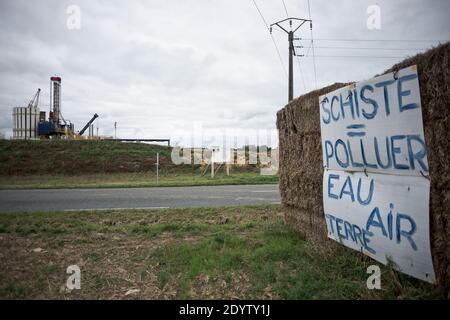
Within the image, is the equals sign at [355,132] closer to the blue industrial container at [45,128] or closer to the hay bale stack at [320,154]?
the hay bale stack at [320,154]

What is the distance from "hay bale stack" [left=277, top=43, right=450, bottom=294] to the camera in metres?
2.40

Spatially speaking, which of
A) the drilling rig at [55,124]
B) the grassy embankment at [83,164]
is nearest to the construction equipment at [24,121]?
the drilling rig at [55,124]

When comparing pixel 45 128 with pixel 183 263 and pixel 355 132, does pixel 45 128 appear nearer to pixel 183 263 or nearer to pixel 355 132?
pixel 183 263

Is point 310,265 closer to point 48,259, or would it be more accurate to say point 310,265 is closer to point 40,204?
point 48,259

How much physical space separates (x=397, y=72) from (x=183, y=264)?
128 inches

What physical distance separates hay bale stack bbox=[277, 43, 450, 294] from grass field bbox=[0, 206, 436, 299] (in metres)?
0.36

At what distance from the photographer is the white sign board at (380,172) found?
103 inches

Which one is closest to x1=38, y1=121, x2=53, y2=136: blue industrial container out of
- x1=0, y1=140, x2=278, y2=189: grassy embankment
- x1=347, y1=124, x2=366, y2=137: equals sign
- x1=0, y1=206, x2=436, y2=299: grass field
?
x1=0, y1=140, x2=278, y2=189: grassy embankment

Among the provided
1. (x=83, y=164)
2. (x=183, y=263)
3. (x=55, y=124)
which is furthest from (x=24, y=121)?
(x=183, y=263)

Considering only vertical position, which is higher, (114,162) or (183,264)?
(114,162)

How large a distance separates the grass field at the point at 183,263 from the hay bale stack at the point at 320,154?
0.36 m

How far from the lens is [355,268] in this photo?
10.6 ft

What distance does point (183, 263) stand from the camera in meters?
3.74
